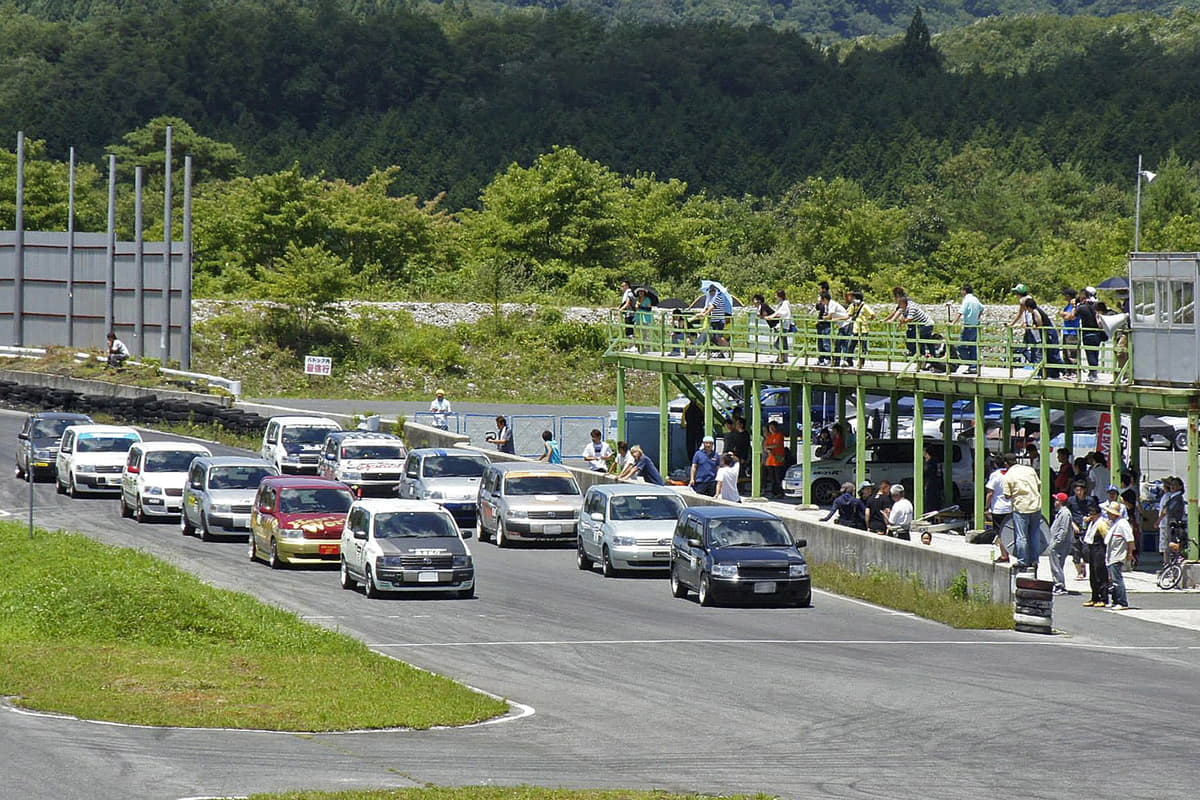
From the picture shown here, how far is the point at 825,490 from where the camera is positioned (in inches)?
1626

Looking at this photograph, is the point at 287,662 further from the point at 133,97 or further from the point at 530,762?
the point at 133,97

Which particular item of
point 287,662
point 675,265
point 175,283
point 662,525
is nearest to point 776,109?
point 675,265

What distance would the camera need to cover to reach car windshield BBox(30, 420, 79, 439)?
42.5 meters

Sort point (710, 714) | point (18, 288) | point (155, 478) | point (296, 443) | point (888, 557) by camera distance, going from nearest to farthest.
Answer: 1. point (710, 714)
2. point (888, 557)
3. point (155, 478)
4. point (296, 443)
5. point (18, 288)

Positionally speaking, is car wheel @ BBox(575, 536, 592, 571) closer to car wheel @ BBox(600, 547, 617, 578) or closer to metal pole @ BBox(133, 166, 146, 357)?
car wheel @ BBox(600, 547, 617, 578)

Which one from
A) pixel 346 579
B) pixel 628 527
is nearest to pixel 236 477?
pixel 346 579

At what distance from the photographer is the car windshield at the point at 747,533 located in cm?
2820

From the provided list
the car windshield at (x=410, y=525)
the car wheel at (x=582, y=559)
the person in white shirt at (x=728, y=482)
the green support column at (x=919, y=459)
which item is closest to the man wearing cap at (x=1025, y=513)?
the green support column at (x=919, y=459)

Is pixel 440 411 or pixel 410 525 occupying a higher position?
pixel 440 411

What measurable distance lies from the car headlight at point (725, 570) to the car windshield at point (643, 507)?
3.64 meters

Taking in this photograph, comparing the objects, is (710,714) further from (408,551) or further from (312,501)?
(312,501)

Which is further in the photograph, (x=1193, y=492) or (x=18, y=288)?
(x=18, y=288)

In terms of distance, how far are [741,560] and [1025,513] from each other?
466 centimetres

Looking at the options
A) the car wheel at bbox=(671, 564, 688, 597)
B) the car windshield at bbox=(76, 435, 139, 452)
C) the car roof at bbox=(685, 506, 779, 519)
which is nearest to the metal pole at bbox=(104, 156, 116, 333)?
the car windshield at bbox=(76, 435, 139, 452)
